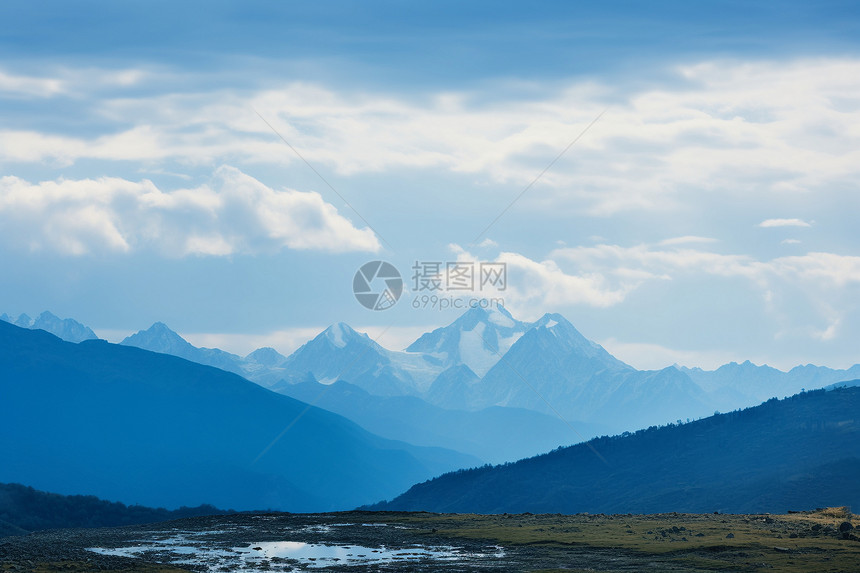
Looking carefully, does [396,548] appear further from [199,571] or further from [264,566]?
[199,571]

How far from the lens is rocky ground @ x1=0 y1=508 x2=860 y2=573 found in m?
65.4

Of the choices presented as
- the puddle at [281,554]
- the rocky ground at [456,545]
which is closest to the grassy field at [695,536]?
the rocky ground at [456,545]

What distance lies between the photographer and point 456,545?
271 ft

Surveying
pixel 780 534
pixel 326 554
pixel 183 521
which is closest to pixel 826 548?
pixel 780 534

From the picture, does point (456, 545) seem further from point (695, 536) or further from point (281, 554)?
point (695, 536)

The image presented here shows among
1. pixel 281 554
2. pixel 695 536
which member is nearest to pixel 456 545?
pixel 281 554

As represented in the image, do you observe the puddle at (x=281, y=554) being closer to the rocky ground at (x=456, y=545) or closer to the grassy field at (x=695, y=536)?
the rocky ground at (x=456, y=545)

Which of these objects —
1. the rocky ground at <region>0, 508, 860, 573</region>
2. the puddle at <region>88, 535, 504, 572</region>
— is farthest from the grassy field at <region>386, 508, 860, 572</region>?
the puddle at <region>88, 535, 504, 572</region>

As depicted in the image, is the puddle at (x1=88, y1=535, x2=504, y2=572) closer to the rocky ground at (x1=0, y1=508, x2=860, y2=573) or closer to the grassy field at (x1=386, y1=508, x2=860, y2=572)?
the rocky ground at (x1=0, y1=508, x2=860, y2=573)

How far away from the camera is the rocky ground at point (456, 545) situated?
6544 centimetres

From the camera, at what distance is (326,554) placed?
74062 millimetres

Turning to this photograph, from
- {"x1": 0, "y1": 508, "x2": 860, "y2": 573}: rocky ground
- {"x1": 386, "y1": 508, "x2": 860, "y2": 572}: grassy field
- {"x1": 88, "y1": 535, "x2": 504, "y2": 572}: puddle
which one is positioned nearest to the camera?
{"x1": 0, "y1": 508, "x2": 860, "y2": 573}: rocky ground

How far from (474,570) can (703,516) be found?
55.3 m

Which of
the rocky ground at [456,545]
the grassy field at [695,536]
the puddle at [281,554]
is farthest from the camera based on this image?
the puddle at [281,554]
